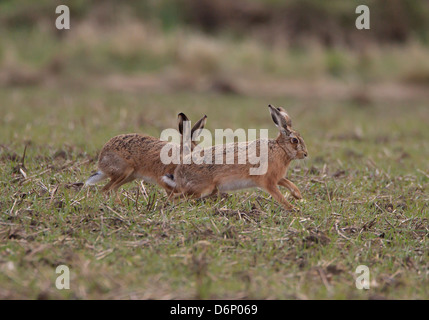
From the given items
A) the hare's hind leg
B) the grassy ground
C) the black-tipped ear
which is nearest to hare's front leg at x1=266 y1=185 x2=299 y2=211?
the grassy ground

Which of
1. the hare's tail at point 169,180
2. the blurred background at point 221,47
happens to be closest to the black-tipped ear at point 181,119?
the hare's tail at point 169,180

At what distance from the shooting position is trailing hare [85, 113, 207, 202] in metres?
6.71

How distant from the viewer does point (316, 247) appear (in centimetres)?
529

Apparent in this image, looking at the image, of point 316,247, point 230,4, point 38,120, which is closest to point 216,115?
point 38,120

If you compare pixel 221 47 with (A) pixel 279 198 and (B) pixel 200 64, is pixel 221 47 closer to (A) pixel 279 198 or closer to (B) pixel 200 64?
(B) pixel 200 64

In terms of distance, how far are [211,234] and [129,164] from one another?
1.73m

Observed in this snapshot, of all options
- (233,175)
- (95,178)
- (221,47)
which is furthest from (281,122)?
(221,47)

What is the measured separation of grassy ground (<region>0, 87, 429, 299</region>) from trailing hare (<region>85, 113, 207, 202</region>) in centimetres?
17

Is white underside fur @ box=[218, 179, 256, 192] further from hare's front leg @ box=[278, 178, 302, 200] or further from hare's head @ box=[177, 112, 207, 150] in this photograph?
hare's head @ box=[177, 112, 207, 150]

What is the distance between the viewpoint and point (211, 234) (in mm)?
5387

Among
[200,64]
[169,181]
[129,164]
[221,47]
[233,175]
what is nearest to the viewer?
[233,175]

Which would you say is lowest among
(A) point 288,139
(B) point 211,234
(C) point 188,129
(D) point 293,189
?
(B) point 211,234

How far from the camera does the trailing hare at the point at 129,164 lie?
264 inches
